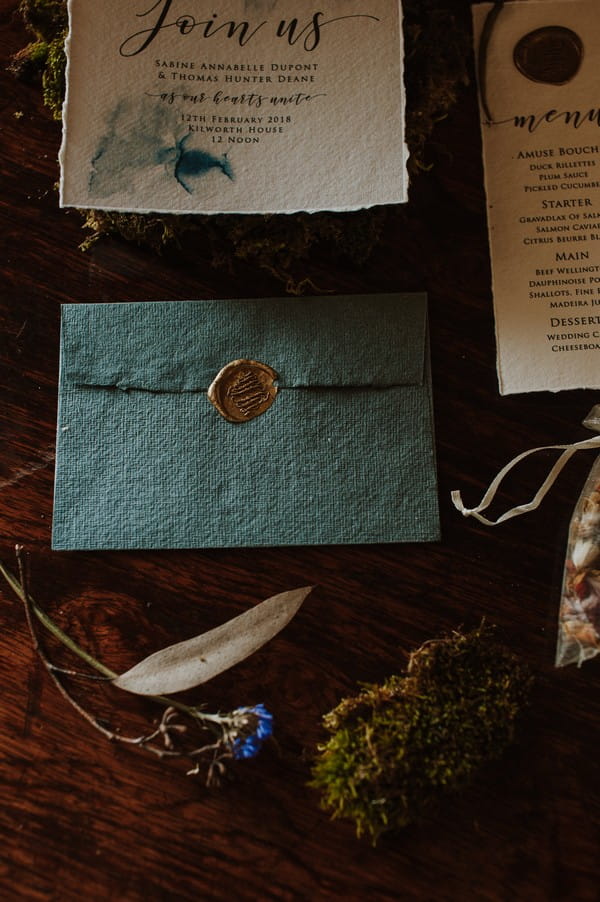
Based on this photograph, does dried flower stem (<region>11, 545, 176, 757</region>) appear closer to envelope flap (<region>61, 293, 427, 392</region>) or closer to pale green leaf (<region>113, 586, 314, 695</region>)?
pale green leaf (<region>113, 586, 314, 695</region>)

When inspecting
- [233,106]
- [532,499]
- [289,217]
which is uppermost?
[233,106]

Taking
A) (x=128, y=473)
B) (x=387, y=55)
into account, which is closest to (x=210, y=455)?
(x=128, y=473)

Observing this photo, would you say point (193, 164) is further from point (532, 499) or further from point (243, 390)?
point (532, 499)

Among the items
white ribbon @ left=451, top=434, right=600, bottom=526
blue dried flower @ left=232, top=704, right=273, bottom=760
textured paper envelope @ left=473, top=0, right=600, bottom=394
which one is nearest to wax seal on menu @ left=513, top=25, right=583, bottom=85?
textured paper envelope @ left=473, top=0, right=600, bottom=394

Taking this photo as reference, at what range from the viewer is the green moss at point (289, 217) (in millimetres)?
769

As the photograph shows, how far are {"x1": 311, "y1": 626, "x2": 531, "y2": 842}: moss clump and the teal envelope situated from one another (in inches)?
4.8

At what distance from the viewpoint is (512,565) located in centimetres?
76

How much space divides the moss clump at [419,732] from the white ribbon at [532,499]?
11 centimetres

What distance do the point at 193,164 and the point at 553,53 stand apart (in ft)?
1.28

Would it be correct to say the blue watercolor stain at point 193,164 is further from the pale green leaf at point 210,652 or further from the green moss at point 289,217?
the pale green leaf at point 210,652

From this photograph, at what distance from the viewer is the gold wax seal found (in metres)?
0.77

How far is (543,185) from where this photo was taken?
0.81m

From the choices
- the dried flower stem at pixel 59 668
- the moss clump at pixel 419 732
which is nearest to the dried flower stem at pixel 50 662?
the dried flower stem at pixel 59 668

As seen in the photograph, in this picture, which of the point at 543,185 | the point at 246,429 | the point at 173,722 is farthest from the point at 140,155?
the point at 173,722
